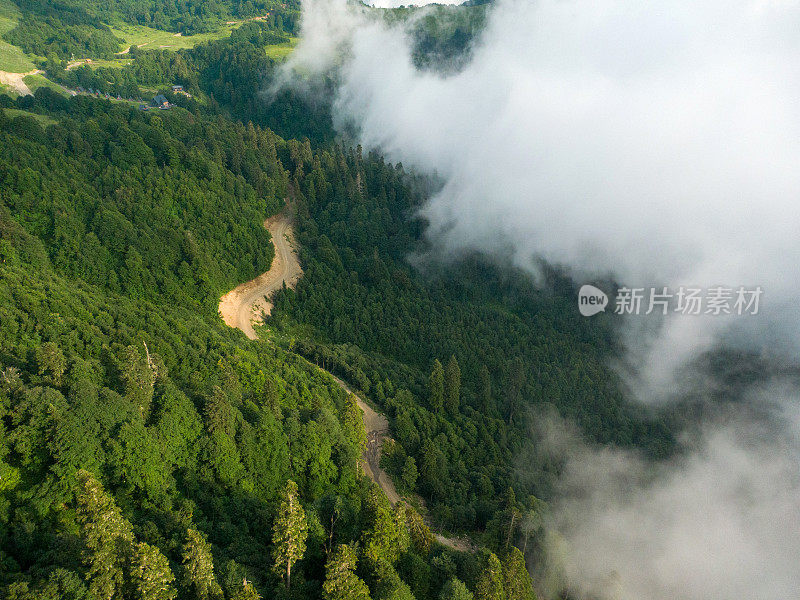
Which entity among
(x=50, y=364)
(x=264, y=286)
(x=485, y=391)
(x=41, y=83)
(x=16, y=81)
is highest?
(x=41, y=83)

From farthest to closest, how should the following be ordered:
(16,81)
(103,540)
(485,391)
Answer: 1. (16,81)
2. (485,391)
3. (103,540)

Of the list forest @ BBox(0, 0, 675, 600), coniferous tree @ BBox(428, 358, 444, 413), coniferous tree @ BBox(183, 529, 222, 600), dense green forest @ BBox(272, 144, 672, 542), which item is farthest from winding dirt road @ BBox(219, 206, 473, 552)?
coniferous tree @ BBox(183, 529, 222, 600)

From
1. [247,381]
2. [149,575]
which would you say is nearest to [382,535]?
[149,575]

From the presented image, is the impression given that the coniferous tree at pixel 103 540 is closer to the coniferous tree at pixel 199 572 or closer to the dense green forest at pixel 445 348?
the coniferous tree at pixel 199 572

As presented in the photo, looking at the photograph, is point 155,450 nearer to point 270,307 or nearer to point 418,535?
point 418,535

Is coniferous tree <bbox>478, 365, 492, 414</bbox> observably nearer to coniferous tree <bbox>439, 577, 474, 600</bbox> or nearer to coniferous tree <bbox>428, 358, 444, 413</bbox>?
coniferous tree <bbox>428, 358, 444, 413</bbox>

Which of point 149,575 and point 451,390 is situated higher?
point 451,390

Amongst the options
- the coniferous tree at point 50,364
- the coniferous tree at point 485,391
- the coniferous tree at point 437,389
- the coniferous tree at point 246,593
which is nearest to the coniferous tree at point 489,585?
the coniferous tree at point 246,593
